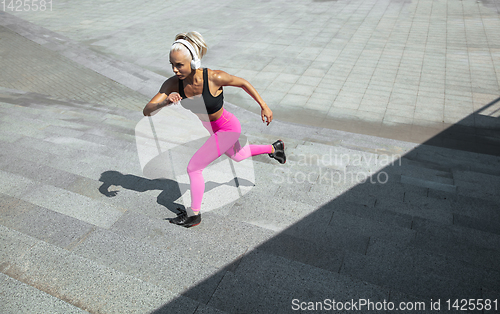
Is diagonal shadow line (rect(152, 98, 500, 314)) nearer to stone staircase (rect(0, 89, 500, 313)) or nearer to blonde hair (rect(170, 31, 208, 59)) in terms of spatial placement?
stone staircase (rect(0, 89, 500, 313))

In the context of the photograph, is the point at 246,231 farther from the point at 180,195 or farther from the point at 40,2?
the point at 40,2

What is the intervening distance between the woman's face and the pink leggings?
659 millimetres

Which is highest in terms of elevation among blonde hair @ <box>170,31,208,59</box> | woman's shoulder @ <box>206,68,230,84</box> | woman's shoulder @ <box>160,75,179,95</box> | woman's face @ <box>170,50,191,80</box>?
blonde hair @ <box>170,31,208,59</box>

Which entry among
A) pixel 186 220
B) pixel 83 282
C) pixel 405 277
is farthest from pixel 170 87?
pixel 405 277

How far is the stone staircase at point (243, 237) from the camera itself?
8.41 feet

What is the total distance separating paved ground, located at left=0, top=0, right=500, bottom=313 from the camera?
2629mm

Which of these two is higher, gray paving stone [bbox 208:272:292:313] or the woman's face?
the woman's face

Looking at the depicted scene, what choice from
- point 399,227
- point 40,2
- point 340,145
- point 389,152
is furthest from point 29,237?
point 40,2

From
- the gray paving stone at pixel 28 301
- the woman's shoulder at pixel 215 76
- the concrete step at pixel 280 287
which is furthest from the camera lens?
the woman's shoulder at pixel 215 76

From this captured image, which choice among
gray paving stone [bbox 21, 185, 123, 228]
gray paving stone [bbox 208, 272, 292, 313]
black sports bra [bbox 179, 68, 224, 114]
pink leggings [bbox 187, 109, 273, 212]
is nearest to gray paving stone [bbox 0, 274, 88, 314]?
gray paving stone [bbox 21, 185, 123, 228]

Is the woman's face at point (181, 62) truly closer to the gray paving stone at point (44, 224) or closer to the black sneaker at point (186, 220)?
the black sneaker at point (186, 220)

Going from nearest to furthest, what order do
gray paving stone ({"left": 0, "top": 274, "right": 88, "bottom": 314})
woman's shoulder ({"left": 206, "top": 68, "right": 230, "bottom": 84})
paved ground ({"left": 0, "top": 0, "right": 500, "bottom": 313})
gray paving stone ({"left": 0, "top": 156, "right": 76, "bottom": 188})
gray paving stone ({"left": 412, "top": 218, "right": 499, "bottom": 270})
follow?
gray paving stone ({"left": 0, "top": 274, "right": 88, "bottom": 314})
paved ground ({"left": 0, "top": 0, "right": 500, "bottom": 313})
gray paving stone ({"left": 412, "top": 218, "right": 499, "bottom": 270})
woman's shoulder ({"left": 206, "top": 68, "right": 230, "bottom": 84})
gray paving stone ({"left": 0, "top": 156, "right": 76, "bottom": 188})

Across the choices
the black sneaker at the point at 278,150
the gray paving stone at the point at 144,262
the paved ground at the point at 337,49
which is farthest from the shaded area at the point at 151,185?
the paved ground at the point at 337,49

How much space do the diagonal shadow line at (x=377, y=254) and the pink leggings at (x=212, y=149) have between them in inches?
35.6
